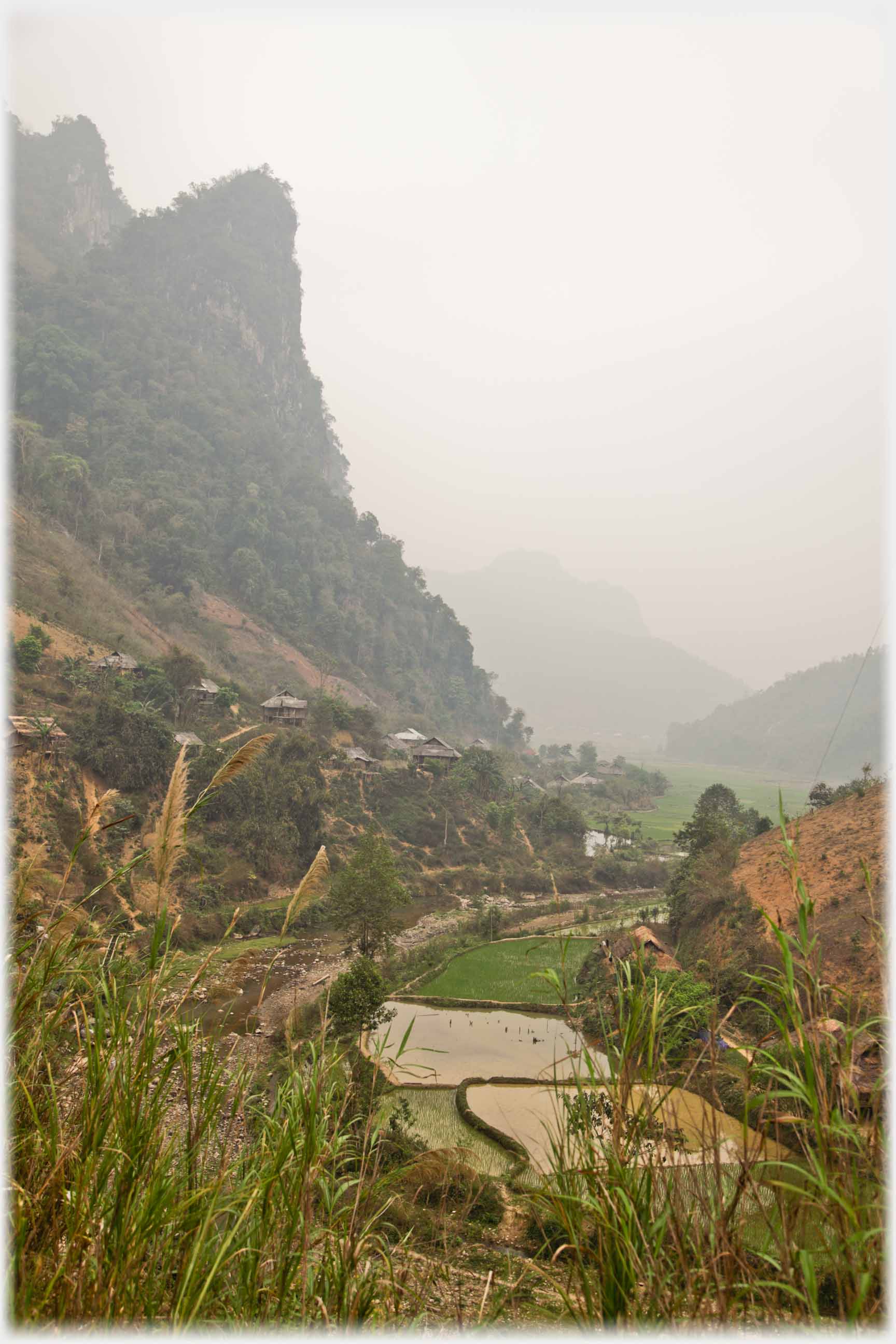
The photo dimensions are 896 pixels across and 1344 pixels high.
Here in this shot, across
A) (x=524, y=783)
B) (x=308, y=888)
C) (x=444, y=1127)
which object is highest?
(x=308, y=888)

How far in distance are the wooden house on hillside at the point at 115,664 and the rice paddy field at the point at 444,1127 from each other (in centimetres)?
1912

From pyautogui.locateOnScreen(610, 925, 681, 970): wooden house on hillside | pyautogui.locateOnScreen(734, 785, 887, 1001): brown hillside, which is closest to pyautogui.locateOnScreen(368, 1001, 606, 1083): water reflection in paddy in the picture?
pyautogui.locateOnScreen(610, 925, 681, 970): wooden house on hillside

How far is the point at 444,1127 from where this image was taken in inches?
409

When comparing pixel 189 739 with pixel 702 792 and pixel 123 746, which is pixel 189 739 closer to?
pixel 123 746

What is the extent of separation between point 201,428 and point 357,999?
6294cm

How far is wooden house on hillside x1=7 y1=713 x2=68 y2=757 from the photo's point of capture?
18141mm

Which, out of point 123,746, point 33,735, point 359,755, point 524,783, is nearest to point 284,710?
point 359,755

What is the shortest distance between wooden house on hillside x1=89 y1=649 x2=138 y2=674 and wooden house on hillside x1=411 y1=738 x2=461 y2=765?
51.2 feet

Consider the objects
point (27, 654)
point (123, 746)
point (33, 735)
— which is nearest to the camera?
point (33, 735)

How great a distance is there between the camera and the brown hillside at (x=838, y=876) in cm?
1139

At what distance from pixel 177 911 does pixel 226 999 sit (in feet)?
14.6

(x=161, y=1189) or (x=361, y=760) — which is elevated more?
(x=161, y=1189)

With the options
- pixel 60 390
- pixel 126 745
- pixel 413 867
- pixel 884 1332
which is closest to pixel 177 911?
pixel 126 745

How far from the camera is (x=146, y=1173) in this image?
→ 2.02m
